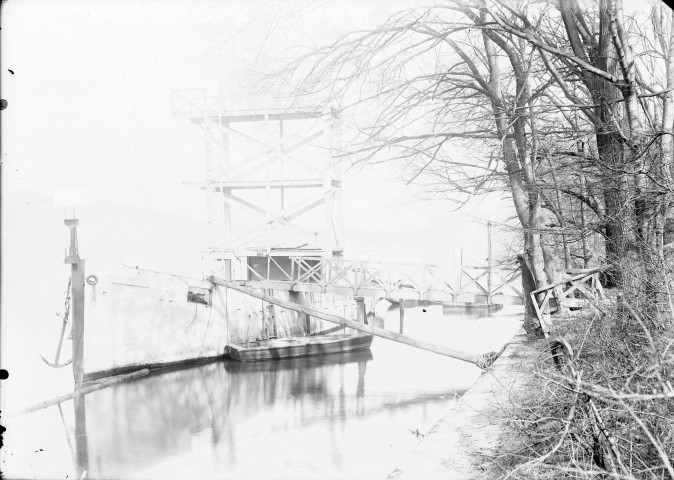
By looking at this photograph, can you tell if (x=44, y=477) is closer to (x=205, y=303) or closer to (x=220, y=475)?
(x=220, y=475)

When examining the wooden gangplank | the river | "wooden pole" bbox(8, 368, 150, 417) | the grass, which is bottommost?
the river

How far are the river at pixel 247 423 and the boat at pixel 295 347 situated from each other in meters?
0.39

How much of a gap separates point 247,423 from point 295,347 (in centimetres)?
684

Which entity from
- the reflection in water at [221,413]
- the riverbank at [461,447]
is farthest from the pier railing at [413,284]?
the riverbank at [461,447]

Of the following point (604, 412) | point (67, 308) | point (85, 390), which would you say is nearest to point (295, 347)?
point (85, 390)

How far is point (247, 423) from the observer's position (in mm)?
12758

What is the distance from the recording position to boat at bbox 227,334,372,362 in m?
→ 19.0

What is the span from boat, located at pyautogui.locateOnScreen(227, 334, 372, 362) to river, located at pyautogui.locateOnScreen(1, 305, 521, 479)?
1.28 feet

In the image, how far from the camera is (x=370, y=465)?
986 centimetres

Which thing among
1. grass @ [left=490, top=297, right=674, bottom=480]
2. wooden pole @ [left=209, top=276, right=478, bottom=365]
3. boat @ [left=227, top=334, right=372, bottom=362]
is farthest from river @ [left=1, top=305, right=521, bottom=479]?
grass @ [left=490, top=297, right=674, bottom=480]

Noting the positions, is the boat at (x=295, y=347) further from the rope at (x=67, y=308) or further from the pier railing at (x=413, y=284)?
the rope at (x=67, y=308)

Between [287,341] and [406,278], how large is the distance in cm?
491

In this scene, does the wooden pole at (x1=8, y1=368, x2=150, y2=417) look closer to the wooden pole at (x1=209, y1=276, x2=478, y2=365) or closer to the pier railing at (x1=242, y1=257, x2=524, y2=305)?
the wooden pole at (x1=209, y1=276, x2=478, y2=365)

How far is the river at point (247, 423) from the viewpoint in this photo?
391 inches
